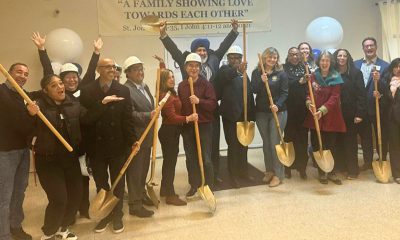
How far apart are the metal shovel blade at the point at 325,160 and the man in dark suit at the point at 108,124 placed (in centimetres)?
219

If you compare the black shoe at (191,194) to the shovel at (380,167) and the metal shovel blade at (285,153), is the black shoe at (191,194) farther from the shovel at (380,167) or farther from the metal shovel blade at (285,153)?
the shovel at (380,167)

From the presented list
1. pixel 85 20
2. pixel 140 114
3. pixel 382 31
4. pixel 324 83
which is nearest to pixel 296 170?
pixel 324 83

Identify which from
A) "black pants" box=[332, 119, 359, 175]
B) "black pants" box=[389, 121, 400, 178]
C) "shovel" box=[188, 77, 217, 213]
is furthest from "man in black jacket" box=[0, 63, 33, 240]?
"black pants" box=[389, 121, 400, 178]

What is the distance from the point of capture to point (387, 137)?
4.57 meters

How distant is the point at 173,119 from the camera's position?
3.65m

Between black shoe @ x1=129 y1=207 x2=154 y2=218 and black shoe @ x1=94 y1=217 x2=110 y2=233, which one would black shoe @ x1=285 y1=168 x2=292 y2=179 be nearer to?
black shoe @ x1=129 y1=207 x2=154 y2=218

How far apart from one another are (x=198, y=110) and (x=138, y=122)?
0.70 m

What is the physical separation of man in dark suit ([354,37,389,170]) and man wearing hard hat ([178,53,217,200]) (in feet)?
6.56

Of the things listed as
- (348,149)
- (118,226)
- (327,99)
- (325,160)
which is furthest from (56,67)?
(348,149)

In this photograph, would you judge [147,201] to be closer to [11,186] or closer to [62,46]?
[11,186]

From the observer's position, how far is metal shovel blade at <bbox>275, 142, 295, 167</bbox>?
13.8 ft

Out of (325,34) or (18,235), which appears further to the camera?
(325,34)

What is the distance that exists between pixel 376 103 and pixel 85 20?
417cm

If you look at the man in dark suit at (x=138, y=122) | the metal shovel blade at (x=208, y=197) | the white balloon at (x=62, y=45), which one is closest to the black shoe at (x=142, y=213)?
the man in dark suit at (x=138, y=122)
